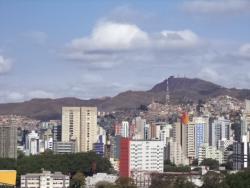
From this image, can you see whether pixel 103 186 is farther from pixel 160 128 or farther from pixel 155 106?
pixel 155 106

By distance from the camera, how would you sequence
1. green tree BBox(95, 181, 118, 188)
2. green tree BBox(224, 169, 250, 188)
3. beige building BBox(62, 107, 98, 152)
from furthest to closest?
beige building BBox(62, 107, 98, 152)
green tree BBox(95, 181, 118, 188)
green tree BBox(224, 169, 250, 188)

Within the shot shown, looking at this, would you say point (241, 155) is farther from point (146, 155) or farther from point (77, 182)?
point (77, 182)

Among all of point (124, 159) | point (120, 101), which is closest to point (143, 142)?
point (124, 159)

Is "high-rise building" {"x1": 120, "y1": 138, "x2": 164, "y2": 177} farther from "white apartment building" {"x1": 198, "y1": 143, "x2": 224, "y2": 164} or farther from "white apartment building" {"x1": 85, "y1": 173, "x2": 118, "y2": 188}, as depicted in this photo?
→ "white apartment building" {"x1": 198, "y1": 143, "x2": 224, "y2": 164}

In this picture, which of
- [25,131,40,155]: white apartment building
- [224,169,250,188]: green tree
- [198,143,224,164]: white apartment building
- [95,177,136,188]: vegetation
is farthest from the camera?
[25,131,40,155]: white apartment building

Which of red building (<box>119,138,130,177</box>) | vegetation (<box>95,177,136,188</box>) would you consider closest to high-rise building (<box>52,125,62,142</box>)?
red building (<box>119,138,130,177</box>)

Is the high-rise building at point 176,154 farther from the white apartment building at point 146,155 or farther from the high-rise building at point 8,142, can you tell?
the high-rise building at point 8,142

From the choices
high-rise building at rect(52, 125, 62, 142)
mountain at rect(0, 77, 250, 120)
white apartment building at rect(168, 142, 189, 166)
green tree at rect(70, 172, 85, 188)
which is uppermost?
mountain at rect(0, 77, 250, 120)

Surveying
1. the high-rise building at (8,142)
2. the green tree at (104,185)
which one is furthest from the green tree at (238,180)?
the high-rise building at (8,142)
